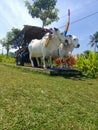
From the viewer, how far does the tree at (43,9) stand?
107 ft

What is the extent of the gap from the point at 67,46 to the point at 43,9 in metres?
22.1

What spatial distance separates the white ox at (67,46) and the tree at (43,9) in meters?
21.0

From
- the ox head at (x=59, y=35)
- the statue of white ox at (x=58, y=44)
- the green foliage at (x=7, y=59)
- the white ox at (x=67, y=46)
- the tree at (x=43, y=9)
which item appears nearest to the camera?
the ox head at (x=59, y=35)

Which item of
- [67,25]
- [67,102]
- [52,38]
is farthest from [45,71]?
[67,102]

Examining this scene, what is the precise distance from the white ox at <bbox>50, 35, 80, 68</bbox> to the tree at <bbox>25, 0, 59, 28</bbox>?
20988 mm

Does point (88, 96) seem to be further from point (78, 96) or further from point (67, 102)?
point (67, 102)

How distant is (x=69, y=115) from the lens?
14.7 feet

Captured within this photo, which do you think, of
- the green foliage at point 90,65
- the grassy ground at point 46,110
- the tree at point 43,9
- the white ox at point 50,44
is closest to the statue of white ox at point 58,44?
the white ox at point 50,44

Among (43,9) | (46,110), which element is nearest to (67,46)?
(46,110)

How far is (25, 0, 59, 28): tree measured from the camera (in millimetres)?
32625

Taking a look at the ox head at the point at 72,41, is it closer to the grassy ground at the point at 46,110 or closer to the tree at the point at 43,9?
the grassy ground at the point at 46,110

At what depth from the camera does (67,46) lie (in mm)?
12328

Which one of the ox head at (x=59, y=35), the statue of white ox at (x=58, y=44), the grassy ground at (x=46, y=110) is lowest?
the grassy ground at (x=46, y=110)

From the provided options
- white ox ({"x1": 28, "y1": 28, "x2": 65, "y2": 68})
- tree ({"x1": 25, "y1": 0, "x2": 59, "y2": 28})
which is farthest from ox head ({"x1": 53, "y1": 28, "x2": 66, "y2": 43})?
tree ({"x1": 25, "y1": 0, "x2": 59, "y2": 28})
